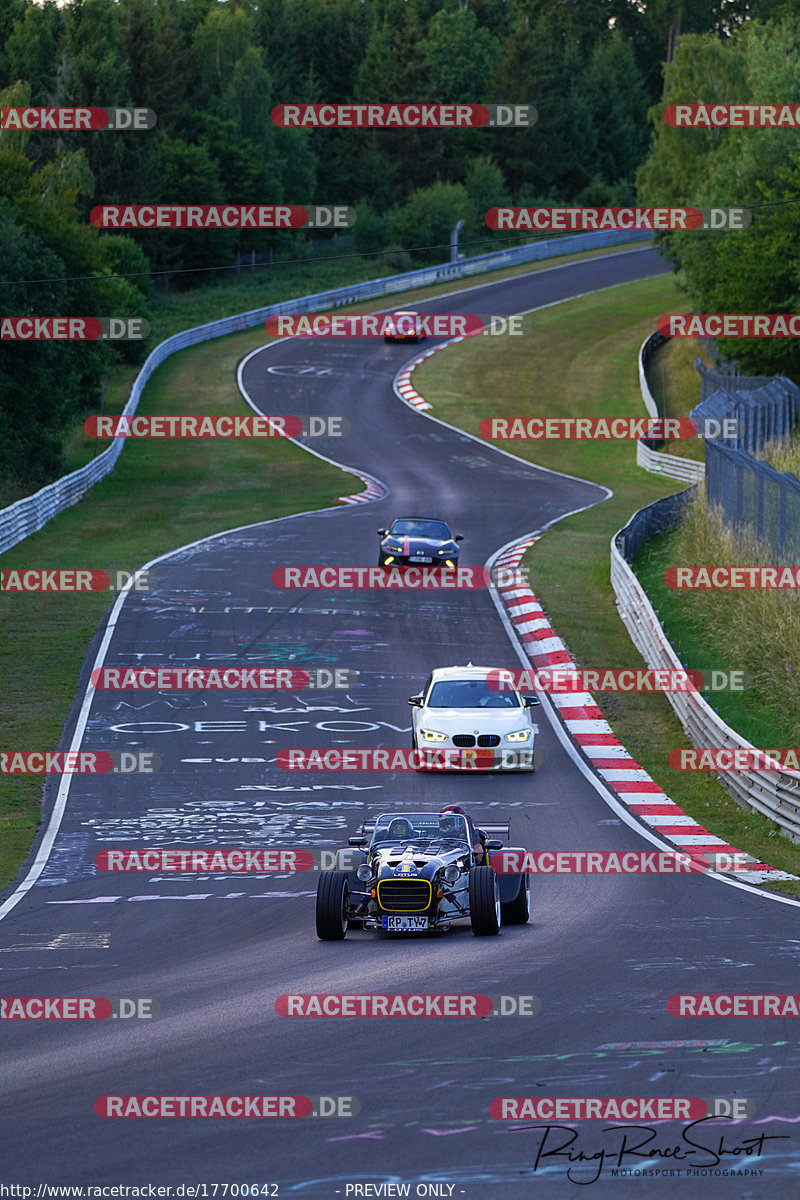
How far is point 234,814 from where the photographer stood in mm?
19297

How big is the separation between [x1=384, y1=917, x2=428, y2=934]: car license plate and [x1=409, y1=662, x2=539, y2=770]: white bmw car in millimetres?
7488

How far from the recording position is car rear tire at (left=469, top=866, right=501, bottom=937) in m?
13.3

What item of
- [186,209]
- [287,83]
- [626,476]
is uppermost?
[287,83]

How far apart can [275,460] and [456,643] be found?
25372 mm

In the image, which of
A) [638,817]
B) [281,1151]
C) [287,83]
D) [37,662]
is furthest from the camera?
[287,83]

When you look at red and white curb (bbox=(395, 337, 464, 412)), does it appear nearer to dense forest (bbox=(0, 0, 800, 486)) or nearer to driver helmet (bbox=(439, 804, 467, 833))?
dense forest (bbox=(0, 0, 800, 486))

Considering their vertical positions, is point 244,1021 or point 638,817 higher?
point 244,1021

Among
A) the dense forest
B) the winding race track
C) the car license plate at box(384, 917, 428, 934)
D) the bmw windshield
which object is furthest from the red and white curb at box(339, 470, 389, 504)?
the car license plate at box(384, 917, 428, 934)

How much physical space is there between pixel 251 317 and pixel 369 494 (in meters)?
35.0

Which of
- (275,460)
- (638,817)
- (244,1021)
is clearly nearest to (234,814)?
(638,817)

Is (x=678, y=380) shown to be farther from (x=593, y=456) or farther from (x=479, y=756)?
(x=479, y=756)

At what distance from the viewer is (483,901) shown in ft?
43.8

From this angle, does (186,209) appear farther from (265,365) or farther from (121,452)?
(121,452)

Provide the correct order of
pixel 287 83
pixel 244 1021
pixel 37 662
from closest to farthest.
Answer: pixel 244 1021 → pixel 37 662 → pixel 287 83
